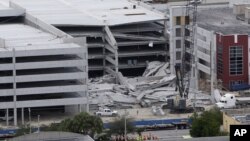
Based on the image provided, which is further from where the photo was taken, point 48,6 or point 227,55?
point 48,6

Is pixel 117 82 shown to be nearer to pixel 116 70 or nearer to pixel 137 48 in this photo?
pixel 116 70

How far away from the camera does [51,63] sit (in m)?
33.6

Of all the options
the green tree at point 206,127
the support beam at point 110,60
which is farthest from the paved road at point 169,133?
the support beam at point 110,60

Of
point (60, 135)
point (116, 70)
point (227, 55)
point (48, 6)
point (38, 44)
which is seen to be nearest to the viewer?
point (60, 135)

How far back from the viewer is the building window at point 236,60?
127 ft

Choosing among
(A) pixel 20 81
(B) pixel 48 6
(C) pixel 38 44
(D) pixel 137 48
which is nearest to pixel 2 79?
(A) pixel 20 81

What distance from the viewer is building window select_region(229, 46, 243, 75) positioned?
38656 mm

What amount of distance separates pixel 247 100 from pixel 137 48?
9.99 meters

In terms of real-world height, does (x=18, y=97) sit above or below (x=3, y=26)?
below

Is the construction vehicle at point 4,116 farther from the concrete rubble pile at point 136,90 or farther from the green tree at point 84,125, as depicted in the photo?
the green tree at point 84,125

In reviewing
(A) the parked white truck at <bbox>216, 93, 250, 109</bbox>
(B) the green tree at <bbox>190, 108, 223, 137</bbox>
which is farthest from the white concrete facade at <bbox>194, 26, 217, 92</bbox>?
(B) the green tree at <bbox>190, 108, 223, 137</bbox>

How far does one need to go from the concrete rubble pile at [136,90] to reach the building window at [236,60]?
182cm

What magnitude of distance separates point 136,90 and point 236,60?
450 cm

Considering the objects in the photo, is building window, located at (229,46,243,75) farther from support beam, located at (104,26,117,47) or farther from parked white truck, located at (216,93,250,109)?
support beam, located at (104,26,117,47)
